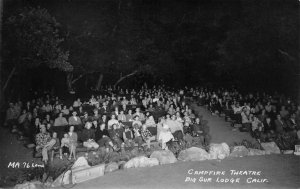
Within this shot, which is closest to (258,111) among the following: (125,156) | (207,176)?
(207,176)

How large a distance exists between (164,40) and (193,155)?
3.50 meters

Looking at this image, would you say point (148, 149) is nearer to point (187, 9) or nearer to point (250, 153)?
point (250, 153)

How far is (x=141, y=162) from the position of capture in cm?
983

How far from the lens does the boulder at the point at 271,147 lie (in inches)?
410

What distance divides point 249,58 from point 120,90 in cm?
406

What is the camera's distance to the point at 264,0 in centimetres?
1031

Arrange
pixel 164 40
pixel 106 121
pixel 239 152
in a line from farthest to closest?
pixel 106 121 → pixel 164 40 → pixel 239 152

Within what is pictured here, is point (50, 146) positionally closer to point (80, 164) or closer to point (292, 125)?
point (80, 164)

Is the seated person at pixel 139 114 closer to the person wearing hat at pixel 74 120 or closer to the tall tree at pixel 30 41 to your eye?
the person wearing hat at pixel 74 120

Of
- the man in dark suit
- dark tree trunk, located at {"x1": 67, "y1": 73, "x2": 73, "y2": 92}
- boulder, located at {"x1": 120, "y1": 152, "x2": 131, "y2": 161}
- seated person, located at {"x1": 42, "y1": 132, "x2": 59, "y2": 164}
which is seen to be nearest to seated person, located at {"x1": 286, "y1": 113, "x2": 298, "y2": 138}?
boulder, located at {"x1": 120, "y1": 152, "x2": 131, "y2": 161}

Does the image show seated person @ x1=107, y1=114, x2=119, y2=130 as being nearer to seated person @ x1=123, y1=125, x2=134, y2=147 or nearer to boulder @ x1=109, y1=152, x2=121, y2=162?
seated person @ x1=123, y1=125, x2=134, y2=147

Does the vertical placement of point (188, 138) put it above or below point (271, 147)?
above

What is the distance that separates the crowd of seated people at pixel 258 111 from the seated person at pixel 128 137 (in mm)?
2570

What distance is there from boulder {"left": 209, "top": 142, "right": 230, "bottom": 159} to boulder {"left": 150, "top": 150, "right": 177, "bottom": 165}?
109 cm
